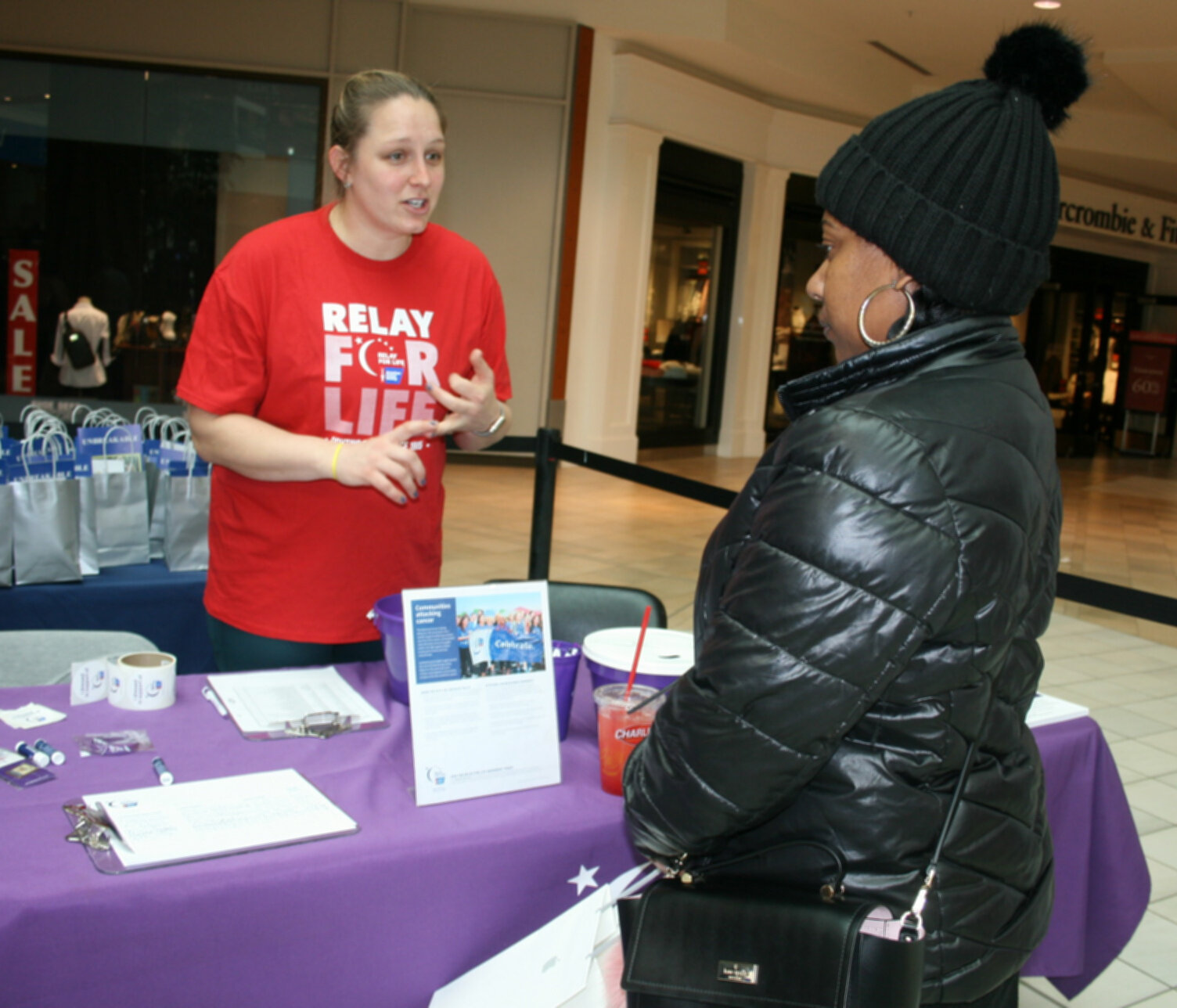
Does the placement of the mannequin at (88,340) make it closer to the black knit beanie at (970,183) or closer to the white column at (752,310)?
the white column at (752,310)

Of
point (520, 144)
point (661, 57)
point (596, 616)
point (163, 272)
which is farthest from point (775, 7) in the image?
point (596, 616)

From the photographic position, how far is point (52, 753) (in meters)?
1.41

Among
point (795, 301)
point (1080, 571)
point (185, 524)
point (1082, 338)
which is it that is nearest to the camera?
point (185, 524)

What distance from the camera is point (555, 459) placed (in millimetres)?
3334

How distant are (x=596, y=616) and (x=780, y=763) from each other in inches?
62.2

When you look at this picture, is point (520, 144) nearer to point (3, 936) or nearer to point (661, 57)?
point (661, 57)

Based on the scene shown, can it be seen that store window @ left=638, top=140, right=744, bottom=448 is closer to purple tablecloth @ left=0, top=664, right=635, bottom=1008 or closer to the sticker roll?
the sticker roll

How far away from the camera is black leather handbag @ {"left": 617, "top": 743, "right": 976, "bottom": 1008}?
969 mm

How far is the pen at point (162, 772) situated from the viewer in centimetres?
136

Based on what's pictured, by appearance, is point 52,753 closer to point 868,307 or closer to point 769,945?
point 769,945

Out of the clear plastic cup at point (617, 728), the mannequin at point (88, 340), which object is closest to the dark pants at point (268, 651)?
the clear plastic cup at point (617, 728)

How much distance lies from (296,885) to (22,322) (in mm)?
8738

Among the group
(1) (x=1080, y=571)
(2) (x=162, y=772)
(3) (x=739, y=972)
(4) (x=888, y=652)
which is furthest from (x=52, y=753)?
(1) (x=1080, y=571)

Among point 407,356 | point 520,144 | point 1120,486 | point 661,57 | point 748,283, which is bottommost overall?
point 1120,486
